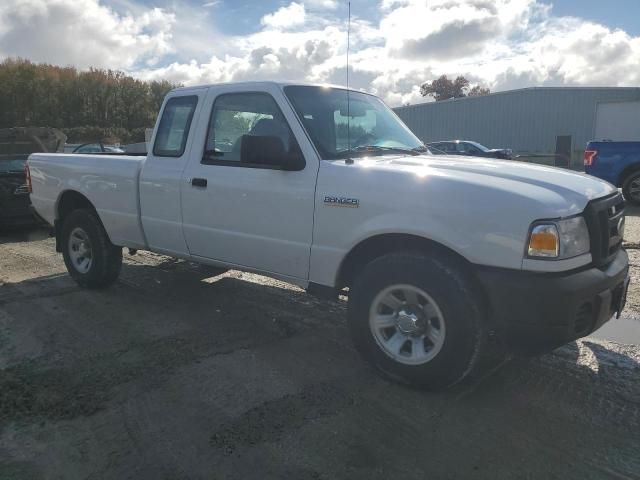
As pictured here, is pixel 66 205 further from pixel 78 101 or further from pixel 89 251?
pixel 78 101

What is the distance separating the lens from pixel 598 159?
11766mm

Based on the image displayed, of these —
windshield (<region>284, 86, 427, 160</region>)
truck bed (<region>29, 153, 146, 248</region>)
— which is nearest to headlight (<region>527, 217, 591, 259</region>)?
windshield (<region>284, 86, 427, 160</region>)

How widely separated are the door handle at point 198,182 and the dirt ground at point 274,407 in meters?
1.22

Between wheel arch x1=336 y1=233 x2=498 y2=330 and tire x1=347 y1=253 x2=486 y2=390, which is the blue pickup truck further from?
tire x1=347 y1=253 x2=486 y2=390

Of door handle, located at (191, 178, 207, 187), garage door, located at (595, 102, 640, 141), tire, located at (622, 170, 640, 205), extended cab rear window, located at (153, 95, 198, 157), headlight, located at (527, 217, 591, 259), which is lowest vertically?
tire, located at (622, 170, 640, 205)

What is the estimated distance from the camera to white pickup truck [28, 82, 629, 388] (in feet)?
9.54

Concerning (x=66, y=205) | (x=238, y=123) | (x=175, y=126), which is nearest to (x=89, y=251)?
(x=66, y=205)

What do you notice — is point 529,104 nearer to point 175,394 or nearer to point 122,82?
point 175,394

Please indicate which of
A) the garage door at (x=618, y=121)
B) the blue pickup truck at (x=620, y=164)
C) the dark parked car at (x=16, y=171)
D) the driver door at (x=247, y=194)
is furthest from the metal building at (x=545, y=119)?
A: the driver door at (x=247, y=194)

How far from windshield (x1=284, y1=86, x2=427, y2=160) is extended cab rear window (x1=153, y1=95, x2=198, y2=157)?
111cm

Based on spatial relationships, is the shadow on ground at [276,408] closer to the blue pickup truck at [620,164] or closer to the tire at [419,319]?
the tire at [419,319]

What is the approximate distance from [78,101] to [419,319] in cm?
5258

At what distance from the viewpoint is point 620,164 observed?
1152cm

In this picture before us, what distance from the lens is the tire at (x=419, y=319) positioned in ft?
10.1
